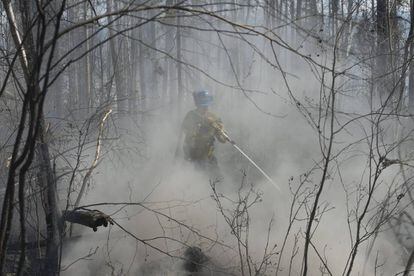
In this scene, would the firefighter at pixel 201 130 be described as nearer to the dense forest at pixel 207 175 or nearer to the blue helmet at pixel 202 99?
the blue helmet at pixel 202 99

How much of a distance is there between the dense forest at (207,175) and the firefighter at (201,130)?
129mm

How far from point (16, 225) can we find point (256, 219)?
11.4 ft

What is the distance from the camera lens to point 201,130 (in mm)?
8438

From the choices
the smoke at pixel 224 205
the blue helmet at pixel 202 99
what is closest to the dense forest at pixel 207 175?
the smoke at pixel 224 205

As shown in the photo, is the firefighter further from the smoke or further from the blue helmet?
the smoke

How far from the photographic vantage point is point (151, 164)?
11453 mm

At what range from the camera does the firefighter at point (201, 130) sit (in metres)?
8.37

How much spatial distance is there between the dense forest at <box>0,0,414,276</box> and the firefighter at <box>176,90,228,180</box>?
129mm

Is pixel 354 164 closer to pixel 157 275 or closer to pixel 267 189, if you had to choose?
pixel 267 189

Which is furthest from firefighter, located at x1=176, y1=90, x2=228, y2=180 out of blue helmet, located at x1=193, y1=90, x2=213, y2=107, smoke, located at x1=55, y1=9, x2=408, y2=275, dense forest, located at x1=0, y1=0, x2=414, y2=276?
smoke, located at x1=55, y1=9, x2=408, y2=275

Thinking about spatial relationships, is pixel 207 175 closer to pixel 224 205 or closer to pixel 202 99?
pixel 224 205

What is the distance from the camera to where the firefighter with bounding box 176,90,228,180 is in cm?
837

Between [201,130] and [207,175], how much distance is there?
945 millimetres

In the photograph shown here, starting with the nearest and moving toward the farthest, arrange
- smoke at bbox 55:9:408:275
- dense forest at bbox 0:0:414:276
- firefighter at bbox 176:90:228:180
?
1. dense forest at bbox 0:0:414:276
2. smoke at bbox 55:9:408:275
3. firefighter at bbox 176:90:228:180
